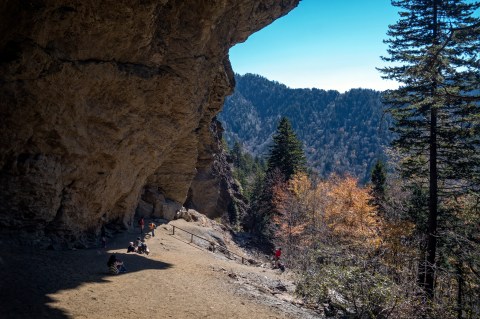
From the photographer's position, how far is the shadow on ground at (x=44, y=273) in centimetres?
Answer: 864

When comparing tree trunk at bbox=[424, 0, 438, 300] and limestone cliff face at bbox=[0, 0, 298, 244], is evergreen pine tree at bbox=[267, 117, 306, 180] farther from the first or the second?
tree trunk at bbox=[424, 0, 438, 300]

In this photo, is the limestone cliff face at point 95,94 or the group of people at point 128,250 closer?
the limestone cliff face at point 95,94

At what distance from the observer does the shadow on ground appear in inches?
340

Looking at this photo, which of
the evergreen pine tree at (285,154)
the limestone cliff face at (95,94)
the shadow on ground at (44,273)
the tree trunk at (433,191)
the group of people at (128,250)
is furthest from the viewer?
the evergreen pine tree at (285,154)

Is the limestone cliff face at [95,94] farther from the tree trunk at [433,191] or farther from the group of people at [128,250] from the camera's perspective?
the tree trunk at [433,191]

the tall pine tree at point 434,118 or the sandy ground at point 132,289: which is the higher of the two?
the tall pine tree at point 434,118

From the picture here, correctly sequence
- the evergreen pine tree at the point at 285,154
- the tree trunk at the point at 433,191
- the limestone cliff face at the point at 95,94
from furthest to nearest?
the evergreen pine tree at the point at 285,154 < the tree trunk at the point at 433,191 < the limestone cliff face at the point at 95,94

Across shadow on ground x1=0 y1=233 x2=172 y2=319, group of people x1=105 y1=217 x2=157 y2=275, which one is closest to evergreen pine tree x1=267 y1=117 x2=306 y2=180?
group of people x1=105 y1=217 x2=157 y2=275

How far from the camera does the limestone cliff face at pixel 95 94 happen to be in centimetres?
1275

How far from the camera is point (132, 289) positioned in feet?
39.9

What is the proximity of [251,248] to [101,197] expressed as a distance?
22055mm

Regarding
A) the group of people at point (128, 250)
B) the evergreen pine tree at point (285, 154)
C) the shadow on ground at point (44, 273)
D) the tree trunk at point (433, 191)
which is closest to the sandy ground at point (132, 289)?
the shadow on ground at point (44, 273)

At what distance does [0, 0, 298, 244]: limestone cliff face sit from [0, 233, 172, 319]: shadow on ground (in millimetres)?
1924

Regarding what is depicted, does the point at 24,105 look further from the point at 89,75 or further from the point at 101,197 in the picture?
the point at 101,197
